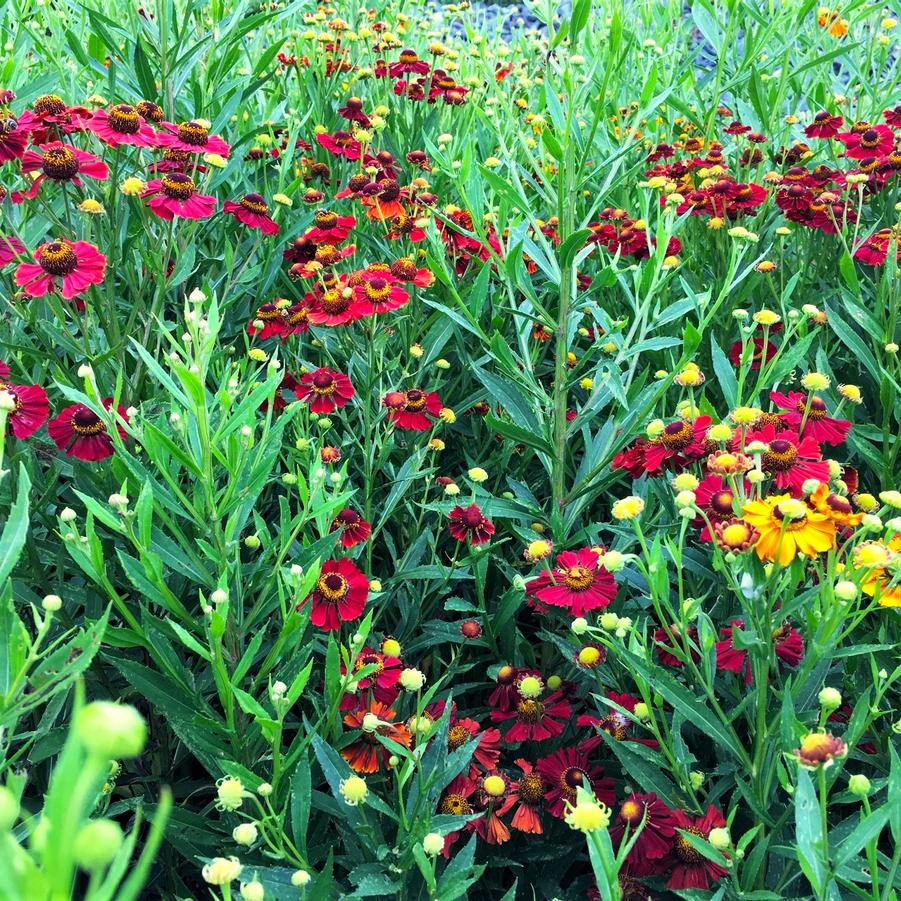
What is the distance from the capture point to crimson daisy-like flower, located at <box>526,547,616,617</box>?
117 centimetres

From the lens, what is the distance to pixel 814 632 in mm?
920

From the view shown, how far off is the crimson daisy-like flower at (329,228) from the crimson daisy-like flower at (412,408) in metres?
0.41

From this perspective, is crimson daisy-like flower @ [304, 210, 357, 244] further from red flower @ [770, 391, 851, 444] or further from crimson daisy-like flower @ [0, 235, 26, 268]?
red flower @ [770, 391, 851, 444]

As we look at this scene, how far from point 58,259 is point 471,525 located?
0.71 m

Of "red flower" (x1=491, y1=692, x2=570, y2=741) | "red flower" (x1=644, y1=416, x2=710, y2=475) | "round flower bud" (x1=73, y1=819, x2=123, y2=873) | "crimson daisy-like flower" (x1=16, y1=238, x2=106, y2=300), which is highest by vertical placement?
"round flower bud" (x1=73, y1=819, x2=123, y2=873)

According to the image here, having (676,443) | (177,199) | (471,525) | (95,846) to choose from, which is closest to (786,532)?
(676,443)

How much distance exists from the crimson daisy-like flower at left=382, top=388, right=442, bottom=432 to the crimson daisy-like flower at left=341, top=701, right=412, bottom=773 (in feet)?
1.62

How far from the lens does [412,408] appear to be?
4.86ft

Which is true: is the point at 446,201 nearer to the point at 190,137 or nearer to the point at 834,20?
the point at 190,137

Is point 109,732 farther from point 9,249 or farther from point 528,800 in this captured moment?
point 9,249

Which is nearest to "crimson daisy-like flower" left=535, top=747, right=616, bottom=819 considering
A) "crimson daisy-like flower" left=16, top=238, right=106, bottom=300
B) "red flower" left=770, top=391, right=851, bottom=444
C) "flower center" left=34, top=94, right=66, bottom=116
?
"red flower" left=770, top=391, right=851, bottom=444

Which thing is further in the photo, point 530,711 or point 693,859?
point 530,711

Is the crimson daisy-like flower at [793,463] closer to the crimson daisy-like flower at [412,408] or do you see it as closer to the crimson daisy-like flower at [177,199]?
the crimson daisy-like flower at [412,408]

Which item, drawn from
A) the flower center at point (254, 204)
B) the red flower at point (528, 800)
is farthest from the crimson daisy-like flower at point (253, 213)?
the red flower at point (528, 800)
